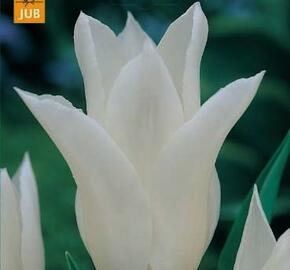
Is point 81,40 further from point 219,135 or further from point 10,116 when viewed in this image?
point 10,116

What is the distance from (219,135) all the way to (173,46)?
49 mm

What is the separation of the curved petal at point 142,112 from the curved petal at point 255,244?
5 centimetres

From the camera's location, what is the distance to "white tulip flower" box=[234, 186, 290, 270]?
0.89 feet

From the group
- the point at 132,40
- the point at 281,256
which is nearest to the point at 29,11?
the point at 132,40

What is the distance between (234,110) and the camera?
293 millimetres

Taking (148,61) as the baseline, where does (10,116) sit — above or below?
below

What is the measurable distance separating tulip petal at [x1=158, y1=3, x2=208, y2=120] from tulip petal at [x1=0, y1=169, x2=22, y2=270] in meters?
0.08

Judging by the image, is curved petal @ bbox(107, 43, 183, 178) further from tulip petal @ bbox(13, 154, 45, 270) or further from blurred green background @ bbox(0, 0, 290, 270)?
blurred green background @ bbox(0, 0, 290, 270)

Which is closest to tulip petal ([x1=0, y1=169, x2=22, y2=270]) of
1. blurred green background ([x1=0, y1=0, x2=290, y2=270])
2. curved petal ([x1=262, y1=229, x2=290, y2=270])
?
curved petal ([x1=262, y1=229, x2=290, y2=270])

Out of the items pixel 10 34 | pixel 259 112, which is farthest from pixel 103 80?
pixel 259 112

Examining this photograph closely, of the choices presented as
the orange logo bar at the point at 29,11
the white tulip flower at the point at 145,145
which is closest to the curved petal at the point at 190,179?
the white tulip flower at the point at 145,145

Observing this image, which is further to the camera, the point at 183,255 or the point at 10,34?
the point at 10,34

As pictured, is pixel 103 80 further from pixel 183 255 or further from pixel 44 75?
pixel 44 75

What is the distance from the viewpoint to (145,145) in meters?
0.30
